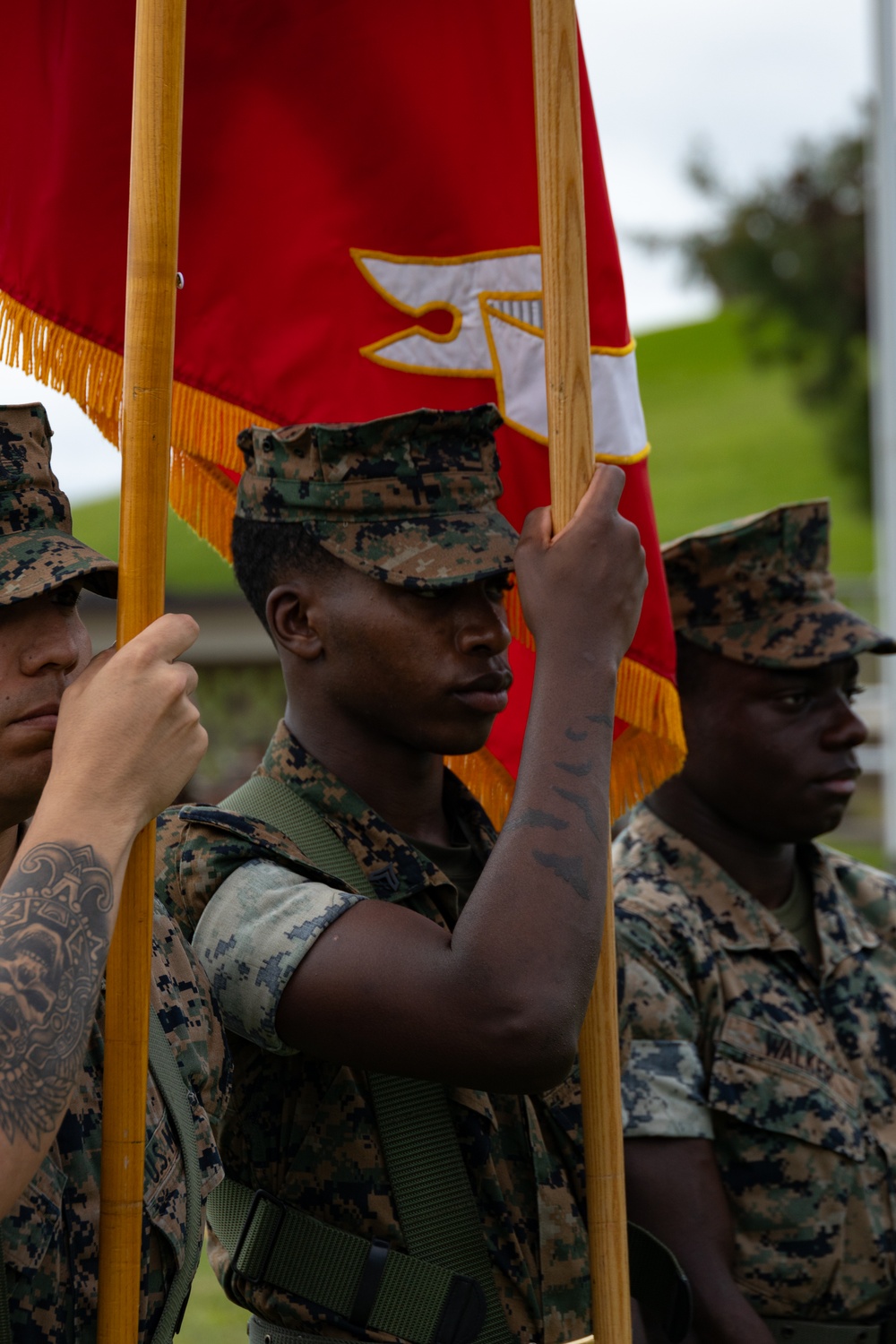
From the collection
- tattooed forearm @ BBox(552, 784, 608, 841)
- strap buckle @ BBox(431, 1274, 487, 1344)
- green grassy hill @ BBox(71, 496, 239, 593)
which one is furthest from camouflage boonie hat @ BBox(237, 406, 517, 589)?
green grassy hill @ BBox(71, 496, 239, 593)

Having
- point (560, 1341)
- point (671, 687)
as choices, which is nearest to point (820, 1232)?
point (560, 1341)

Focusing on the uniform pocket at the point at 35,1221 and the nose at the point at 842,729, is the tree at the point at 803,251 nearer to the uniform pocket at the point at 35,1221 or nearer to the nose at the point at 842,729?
the nose at the point at 842,729

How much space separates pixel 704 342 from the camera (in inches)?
2051

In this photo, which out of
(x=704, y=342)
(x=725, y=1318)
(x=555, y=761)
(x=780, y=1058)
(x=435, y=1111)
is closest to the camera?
(x=555, y=761)

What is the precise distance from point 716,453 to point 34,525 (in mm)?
39917

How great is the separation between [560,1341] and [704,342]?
51348mm

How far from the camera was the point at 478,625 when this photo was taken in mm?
2584

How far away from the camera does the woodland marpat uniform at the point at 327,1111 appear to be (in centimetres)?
239

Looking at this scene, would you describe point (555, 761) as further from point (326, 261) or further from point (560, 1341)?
point (326, 261)

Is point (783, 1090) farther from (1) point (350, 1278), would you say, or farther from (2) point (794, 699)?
(1) point (350, 1278)

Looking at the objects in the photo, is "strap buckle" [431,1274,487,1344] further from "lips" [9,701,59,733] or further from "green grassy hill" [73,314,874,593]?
"green grassy hill" [73,314,874,593]

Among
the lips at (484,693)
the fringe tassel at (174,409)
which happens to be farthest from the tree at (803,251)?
the lips at (484,693)

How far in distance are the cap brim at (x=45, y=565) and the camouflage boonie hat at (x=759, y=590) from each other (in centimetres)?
173

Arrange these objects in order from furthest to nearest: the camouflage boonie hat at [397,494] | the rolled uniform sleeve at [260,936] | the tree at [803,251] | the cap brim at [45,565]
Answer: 1. the tree at [803,251]
2. the camouflage boonie hat at [397,494]
3. the rolled uniform sleeve at [260,936]
4. the cap brim at [45,565]
